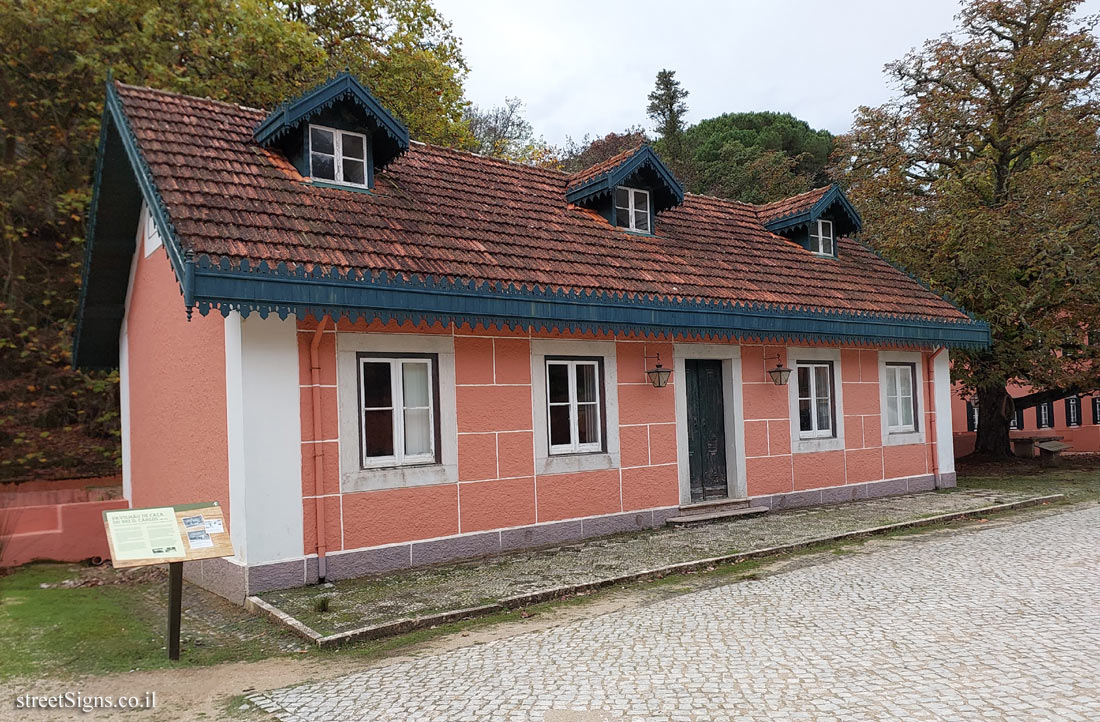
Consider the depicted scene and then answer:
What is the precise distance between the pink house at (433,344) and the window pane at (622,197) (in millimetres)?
26

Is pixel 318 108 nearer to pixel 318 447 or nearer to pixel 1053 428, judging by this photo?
pixel 318 447

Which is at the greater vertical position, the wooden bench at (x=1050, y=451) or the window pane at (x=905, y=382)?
the window pane at (x=905, y=382)

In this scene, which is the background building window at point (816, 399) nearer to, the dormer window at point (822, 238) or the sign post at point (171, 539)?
the dormer window at point (822, 238)

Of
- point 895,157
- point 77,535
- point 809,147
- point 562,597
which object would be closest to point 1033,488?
point 895,157

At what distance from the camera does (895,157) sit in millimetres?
19828

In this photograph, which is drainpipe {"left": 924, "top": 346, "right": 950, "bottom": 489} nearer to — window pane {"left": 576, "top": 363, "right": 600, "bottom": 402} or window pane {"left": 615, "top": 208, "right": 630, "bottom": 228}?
window pane {"left": 615, "top": 208, "right": 630, "bottom": 228}

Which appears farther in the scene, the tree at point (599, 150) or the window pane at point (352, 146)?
the tree at point (599, 150)

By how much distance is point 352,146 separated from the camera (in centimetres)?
1045

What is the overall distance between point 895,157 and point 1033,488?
8769mm

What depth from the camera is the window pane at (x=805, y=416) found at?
13.5m

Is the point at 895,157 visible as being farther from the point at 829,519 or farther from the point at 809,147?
the point at 809,147

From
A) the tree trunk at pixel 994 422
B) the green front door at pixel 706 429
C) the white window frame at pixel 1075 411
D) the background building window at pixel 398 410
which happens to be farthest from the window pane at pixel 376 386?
the white window frame at pixel 1075 411

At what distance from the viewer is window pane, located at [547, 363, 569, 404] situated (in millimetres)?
10594

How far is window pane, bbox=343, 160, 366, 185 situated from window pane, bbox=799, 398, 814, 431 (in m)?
7.90
